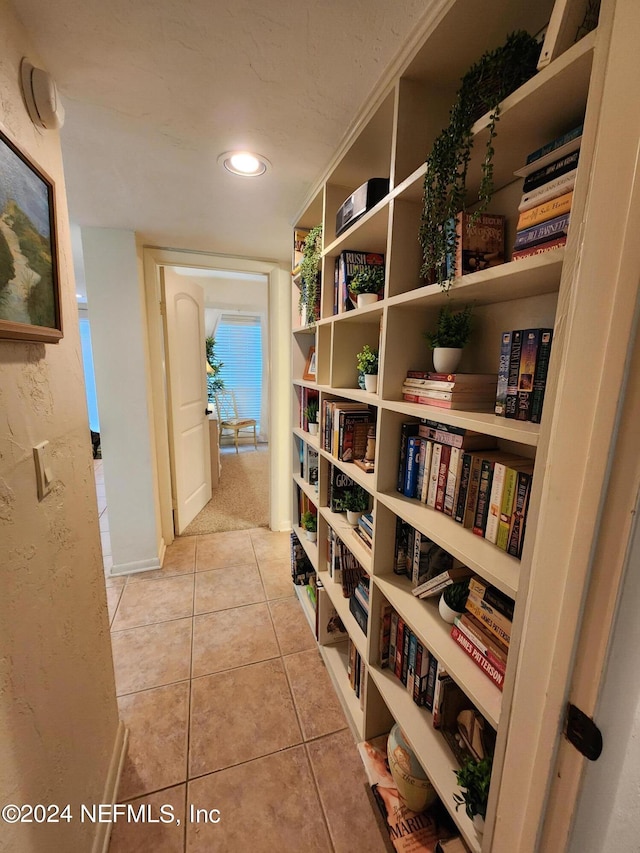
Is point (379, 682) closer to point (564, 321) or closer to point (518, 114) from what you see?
point (564, 321)

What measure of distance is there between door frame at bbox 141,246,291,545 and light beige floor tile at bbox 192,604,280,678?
96cm

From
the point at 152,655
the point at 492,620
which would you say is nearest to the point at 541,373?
the point at 492,620

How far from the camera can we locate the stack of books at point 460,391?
873 mm

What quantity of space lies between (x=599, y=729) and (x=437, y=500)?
1.81 ft

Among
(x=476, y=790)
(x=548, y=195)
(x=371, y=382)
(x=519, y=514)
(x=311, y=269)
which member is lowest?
(x=476, y=790)

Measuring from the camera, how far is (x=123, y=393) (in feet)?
7.04

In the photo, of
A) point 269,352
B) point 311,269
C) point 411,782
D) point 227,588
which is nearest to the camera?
point 411,782

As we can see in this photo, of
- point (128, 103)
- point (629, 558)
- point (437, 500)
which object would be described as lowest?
point (437, 500)

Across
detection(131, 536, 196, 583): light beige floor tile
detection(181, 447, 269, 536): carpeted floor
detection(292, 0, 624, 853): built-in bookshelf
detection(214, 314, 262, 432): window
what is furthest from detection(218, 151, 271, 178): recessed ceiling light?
detection(214, 314, 262, 432): window

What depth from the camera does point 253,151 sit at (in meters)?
1.25

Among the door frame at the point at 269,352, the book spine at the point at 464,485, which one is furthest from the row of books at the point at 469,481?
the door frame at the point at 269,352

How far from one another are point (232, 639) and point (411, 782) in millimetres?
1076

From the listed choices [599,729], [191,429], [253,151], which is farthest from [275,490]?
[599,729]

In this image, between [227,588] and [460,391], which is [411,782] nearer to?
[460,391]
